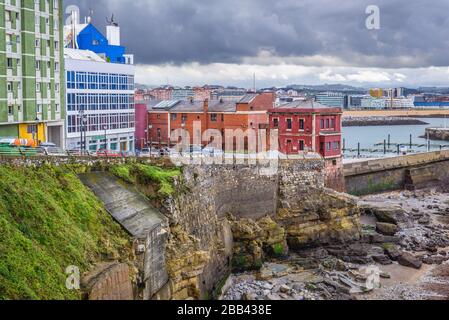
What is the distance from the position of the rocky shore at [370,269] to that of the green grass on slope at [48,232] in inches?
421

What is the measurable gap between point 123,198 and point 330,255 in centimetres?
1927

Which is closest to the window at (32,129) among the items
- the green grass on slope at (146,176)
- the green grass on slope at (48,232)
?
the green grass on slope at (146,176)

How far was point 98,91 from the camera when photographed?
6072 cm

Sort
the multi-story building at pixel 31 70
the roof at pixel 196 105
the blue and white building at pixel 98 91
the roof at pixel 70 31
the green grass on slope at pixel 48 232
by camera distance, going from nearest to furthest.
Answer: the green grass on slope at pixel 48 232 < the multi-story building at pixel 31 70 < the blue and white building at pixel 98 91 < the roof at pixel 70 31 < the roof at pixel 196 105

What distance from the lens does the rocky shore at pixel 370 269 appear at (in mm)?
38219

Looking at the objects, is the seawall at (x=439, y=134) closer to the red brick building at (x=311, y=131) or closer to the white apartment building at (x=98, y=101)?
the red brick building at (x=311, y=131)

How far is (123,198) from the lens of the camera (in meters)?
32.4

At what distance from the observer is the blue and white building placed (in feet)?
186

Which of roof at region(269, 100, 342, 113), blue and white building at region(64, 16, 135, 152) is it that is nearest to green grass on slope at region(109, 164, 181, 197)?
blue and white building at region(64, 16, 135, 152)

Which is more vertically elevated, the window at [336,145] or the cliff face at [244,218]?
the window at [336,145]
